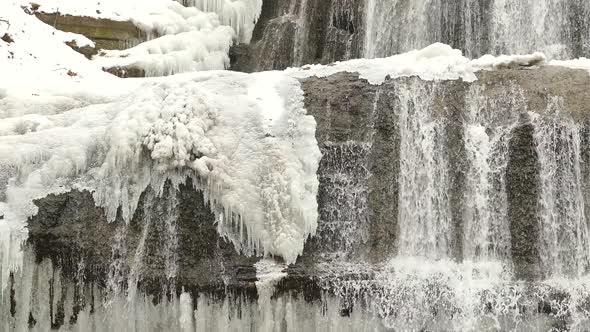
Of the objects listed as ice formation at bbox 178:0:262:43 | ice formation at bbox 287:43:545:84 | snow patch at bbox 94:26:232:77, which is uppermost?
ice formation at bbox 178:0:262:43

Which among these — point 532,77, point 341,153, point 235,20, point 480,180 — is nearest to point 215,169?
point 341,153

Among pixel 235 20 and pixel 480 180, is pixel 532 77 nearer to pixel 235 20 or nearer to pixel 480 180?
pixel 480 180

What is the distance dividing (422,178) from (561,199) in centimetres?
124

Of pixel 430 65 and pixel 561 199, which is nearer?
pixel 561 199

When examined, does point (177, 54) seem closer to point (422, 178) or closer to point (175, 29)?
point (175, 29)

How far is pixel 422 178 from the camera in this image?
7.08 meters

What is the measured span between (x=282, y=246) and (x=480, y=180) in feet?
6.26

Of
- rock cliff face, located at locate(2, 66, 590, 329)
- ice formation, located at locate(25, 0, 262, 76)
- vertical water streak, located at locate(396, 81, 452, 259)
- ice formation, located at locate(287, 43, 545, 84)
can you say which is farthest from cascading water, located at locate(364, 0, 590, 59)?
vertical water streak, located at locate(396, 81, 452, 259)

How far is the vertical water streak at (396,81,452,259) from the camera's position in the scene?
696 cm

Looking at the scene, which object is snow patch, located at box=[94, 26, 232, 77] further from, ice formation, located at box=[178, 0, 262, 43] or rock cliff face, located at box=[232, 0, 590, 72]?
rock cliff face, located at box=[232, 0, 590, 72]

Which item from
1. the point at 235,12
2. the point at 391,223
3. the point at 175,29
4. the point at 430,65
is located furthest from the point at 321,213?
the point at 235,12

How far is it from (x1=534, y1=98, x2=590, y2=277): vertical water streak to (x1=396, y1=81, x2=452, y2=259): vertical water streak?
2.81 ft

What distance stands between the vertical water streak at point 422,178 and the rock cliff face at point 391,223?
0.01m

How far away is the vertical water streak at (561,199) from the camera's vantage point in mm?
6707
